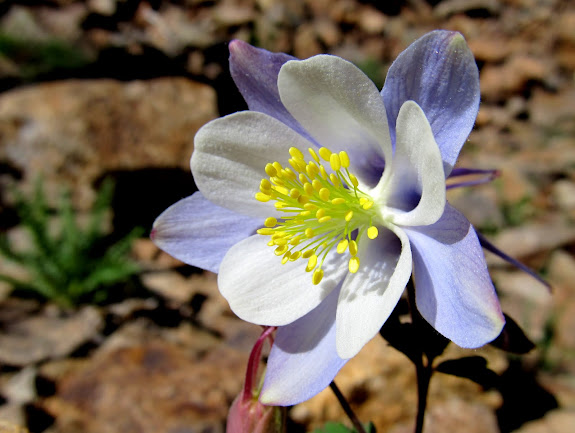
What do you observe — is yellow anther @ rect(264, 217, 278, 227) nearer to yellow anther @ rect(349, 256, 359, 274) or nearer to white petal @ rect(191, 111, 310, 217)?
white petal @ rect(191, 111, 310, 217)

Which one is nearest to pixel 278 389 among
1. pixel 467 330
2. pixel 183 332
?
pixel 467 330

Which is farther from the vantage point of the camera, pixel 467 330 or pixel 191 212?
pixel 191 212

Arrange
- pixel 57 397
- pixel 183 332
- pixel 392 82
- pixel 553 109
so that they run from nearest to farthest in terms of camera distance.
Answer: pixel 392 82, pixel 57 397, pixel 183 332, pixel 553 109

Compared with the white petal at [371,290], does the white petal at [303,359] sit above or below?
below

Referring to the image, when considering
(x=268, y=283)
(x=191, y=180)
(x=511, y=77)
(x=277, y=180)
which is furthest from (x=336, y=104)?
(x=511, y=77)

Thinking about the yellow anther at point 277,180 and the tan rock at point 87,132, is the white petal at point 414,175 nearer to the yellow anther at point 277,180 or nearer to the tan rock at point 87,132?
the yellow anther at point 277,180

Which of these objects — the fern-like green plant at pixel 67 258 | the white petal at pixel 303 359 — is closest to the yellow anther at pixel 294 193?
the white petal at pixel 303 359

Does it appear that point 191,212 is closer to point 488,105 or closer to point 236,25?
point 236,25

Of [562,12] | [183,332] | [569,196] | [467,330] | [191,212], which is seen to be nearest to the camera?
[467,330]
